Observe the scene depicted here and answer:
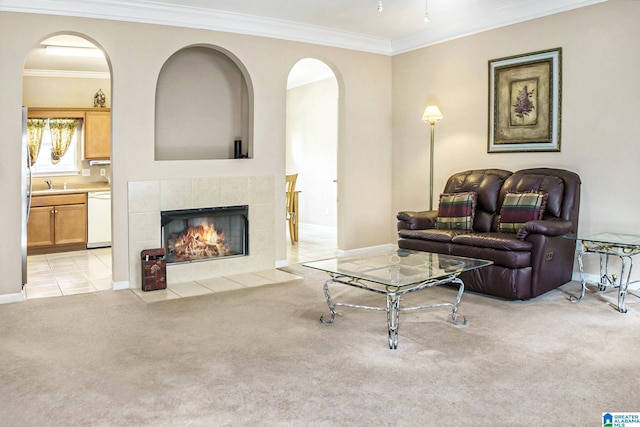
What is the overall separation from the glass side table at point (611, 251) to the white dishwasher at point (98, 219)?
5911 millimetres

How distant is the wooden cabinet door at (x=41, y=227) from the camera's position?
7.17 metres

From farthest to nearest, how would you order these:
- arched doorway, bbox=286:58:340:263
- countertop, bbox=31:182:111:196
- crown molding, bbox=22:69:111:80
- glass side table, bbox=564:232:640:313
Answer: arched doorway, bbox=286:58:340:263 < crown molding, bbox=22:69:111:80 < countertop, bbox=31:182:111:196 < glass side table, bbox=564:232:640:313

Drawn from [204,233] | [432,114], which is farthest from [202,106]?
[432,114]

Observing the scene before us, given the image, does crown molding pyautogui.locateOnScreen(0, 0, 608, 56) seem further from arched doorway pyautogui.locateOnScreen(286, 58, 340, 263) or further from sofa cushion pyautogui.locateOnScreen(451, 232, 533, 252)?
sofa cushion pyautogui.locateOnScreen(451, 232, 533, 252)

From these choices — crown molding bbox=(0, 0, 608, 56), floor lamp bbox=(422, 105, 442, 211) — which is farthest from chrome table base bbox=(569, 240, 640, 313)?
crown molding bbox=(0, 0, 608, 56)

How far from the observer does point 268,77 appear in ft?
19.8

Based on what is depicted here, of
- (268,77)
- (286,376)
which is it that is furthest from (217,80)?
(286,376)

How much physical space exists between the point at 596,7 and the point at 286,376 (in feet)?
14.1

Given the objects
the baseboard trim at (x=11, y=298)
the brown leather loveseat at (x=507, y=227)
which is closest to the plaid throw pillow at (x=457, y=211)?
the brown leather loveseat at (x=507, y=227)

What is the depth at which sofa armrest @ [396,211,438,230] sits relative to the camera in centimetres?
549

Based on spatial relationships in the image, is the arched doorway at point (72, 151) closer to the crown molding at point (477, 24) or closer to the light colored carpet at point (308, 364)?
the light colored carpet at point (308, 364)

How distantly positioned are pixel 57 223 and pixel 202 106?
2873 millimetres

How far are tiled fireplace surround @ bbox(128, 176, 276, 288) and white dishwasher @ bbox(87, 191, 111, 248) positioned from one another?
8.49 feet

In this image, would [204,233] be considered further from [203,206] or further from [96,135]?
[96,135]
